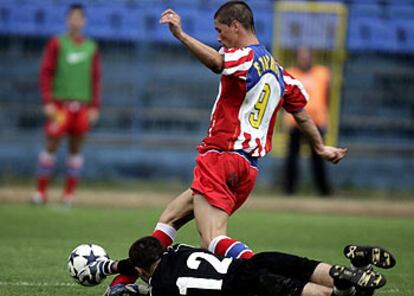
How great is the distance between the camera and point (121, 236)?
12.4 meters

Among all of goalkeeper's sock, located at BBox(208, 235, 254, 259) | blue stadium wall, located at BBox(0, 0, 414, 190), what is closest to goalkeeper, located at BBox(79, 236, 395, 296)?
goalkeeper's sock, located at BBox(208, 235, 254, 259)

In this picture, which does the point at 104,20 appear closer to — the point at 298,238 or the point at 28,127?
the point at 28,127

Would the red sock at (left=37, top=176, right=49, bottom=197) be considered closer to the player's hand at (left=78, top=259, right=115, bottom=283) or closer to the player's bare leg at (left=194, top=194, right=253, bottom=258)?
the player's hand at (left=78, top=259, right=115, bottom=283)

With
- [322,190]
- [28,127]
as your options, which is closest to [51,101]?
[28,127]

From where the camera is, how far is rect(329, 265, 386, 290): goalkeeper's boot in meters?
6.88

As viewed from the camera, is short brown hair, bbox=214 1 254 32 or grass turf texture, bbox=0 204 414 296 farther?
grass turf texture, bbox=0 204 414 296

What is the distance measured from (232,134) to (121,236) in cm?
460

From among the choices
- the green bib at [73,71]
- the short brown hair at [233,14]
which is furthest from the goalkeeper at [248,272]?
the green bib at [73,71]

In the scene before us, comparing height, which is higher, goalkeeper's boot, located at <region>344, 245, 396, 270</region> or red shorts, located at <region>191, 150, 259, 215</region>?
red shorts, located at <region>191, 150, 259, 215</region>

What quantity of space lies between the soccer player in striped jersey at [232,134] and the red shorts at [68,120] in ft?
23.9

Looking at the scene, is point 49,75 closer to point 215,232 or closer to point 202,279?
point 215,232

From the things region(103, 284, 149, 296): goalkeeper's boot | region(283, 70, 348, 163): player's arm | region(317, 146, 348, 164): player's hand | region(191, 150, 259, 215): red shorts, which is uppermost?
region(283, 70, 348, 163): player's arm

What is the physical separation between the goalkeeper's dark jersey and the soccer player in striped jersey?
0.33 meters

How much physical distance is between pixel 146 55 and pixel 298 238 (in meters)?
7.65
